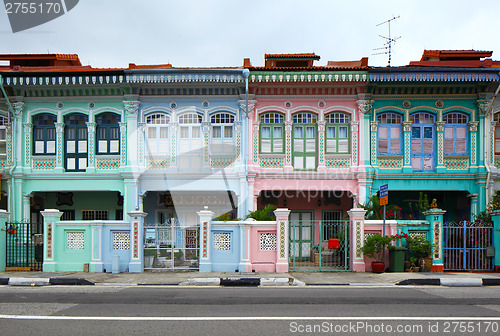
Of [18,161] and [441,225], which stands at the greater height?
[18,161]

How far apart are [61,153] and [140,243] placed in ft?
23.0

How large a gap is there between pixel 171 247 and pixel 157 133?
615 centimetres

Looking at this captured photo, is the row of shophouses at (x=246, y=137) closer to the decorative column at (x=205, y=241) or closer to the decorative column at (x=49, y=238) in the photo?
the decorative column at (x=49, y=238)

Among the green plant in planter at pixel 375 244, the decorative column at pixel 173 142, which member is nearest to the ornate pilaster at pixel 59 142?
the decorative column at pixel 173 142

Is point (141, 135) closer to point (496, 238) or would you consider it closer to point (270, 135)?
point (270, 135)

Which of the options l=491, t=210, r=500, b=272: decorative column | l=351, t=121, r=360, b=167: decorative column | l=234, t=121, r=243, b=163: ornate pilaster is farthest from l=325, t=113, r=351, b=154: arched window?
l=491, t=210, r=500, b=272: decorative column

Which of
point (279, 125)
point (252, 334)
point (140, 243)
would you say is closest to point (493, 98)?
point (279, 125)

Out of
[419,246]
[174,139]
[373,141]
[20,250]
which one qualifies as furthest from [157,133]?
[419,246]

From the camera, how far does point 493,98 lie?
19344mm

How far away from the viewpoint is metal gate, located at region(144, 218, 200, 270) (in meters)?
16.1

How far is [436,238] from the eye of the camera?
15.9 m

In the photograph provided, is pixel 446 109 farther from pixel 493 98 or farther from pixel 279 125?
pixel 279 125

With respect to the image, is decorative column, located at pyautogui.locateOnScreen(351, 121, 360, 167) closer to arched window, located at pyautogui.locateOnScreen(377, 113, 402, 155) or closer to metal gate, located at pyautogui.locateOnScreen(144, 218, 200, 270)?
arched window, located at pyautogui.locateOnScreen(377, 113, 402, 155)

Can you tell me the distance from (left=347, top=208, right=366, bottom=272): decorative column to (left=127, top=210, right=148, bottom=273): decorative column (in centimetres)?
676
